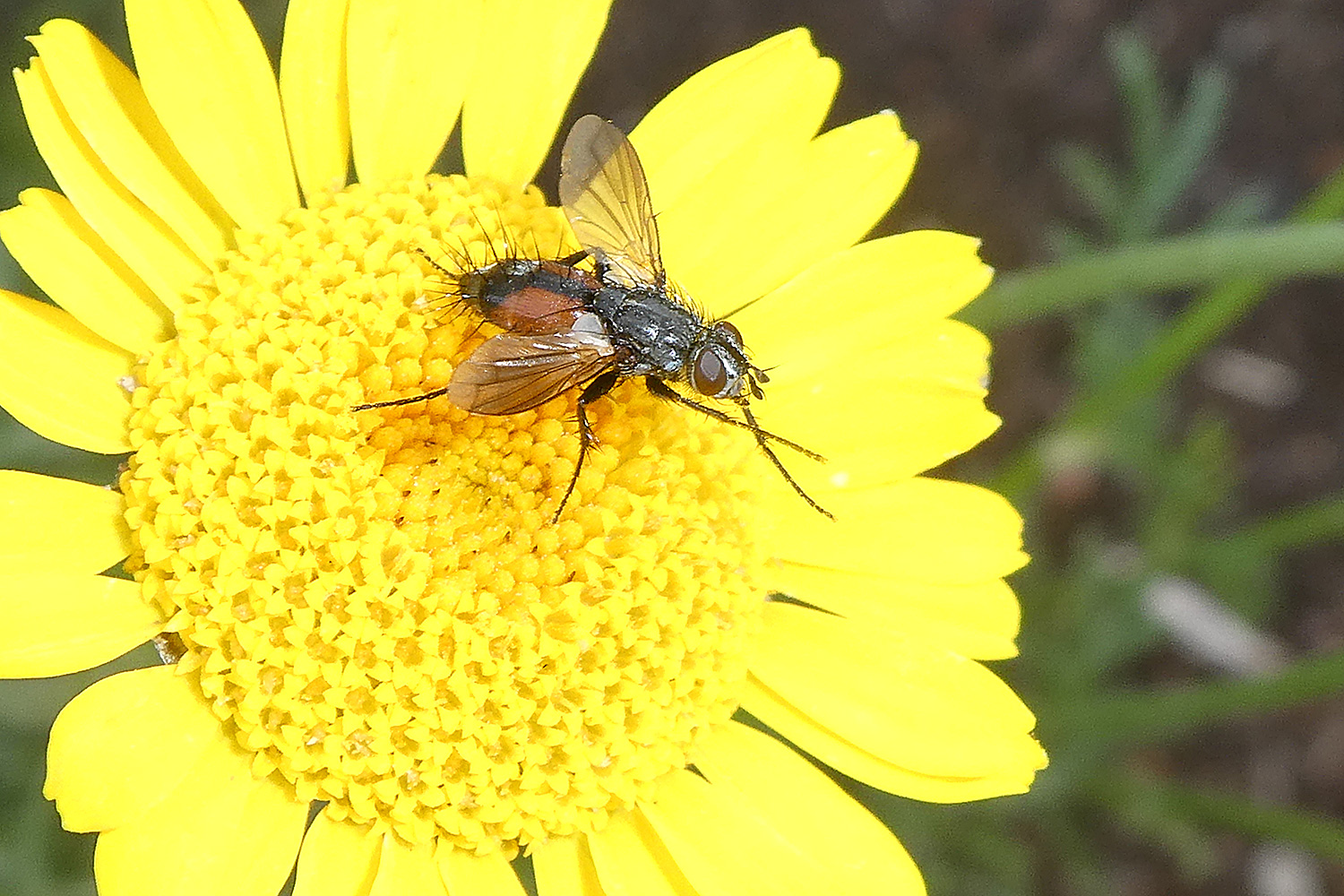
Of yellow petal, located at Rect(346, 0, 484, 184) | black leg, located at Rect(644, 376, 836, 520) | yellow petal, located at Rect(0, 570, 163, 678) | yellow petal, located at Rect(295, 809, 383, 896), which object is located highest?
yellow petal, located at Rect(346, 0, 484, 184)

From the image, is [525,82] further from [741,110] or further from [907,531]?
[907,531]

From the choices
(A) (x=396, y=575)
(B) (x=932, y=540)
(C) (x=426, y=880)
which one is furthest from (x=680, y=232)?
(C) (x=426, y=880)

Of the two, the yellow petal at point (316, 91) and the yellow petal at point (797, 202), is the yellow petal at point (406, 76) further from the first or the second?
the yellow petal at point (797, 202)

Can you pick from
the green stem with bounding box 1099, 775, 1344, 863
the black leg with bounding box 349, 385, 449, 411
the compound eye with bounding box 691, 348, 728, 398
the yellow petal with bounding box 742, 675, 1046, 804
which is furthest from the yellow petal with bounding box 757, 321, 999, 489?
the green stem with bounding box 1099, 775, 1344, 863

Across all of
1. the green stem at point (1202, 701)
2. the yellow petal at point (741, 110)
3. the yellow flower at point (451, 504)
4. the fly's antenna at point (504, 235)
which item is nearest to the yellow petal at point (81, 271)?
the yellow flower at point (451, 504)

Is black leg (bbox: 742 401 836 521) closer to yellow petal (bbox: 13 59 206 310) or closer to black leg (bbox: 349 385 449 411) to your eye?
black leg (bbox: 349 385 449 411)

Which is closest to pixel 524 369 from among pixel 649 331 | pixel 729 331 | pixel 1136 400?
pixel 649 331
